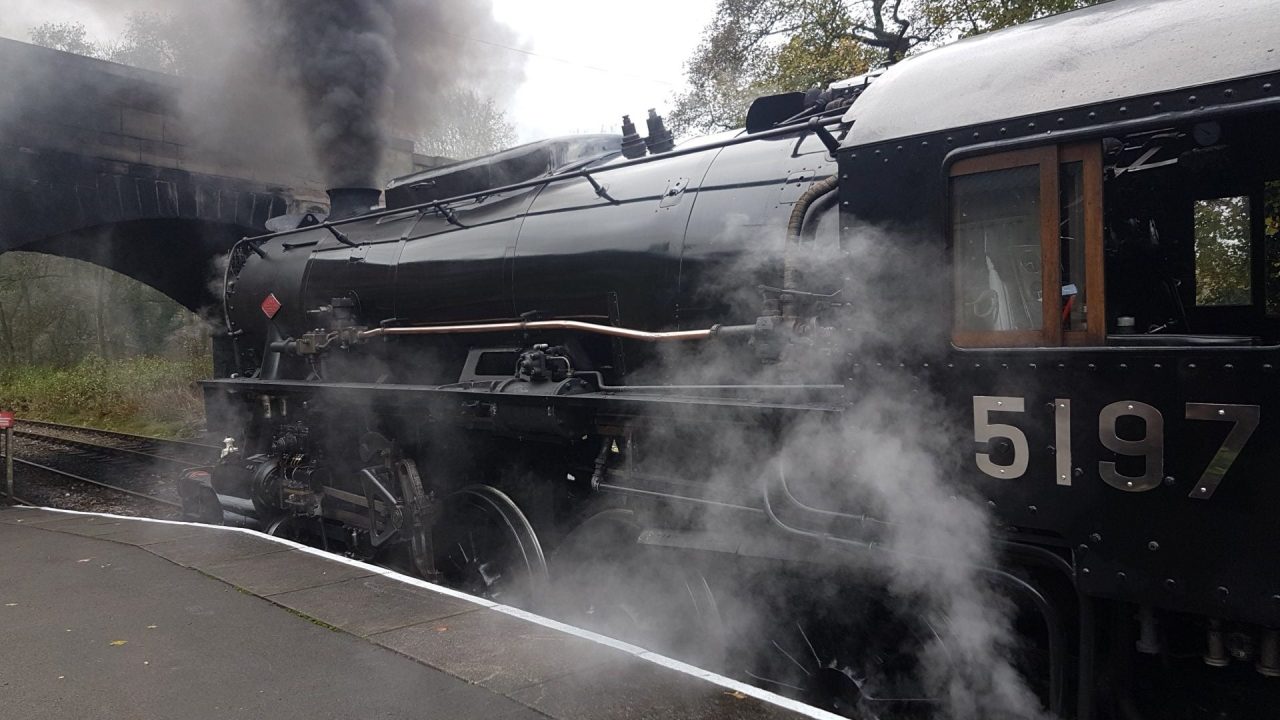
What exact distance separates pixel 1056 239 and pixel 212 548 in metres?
5.96

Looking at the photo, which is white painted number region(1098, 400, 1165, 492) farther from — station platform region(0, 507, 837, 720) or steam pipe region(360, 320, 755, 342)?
steam pipe region(360, 320, 755, 342)

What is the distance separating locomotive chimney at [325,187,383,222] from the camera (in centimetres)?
849

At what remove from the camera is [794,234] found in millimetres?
3430

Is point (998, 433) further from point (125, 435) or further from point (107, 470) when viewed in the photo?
point (125, 435)

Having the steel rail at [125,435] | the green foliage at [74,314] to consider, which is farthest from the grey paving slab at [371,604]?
the green foliage at [74,314]

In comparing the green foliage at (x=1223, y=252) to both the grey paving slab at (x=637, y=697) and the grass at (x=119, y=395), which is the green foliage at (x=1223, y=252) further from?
the grass at (x=119, y=395)

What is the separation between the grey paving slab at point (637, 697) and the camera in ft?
10.3

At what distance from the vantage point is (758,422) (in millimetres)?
3545

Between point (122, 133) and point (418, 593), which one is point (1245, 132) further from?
point (122, 133)

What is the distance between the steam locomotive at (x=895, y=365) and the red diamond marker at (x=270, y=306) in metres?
2.38

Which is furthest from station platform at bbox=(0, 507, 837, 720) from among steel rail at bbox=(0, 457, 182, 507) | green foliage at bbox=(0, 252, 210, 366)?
green foliage at bbox=(0, 252, 210, 366)

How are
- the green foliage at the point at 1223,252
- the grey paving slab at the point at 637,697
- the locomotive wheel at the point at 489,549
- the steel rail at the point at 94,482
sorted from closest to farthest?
1. the grey paving slab at the point at 637,697
2. the green foliage at the point at 1223,252
3. the locomotive wheel at the point at 489,549
4. the steel rail at the point at 94,482

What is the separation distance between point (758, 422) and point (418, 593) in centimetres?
Result: 243

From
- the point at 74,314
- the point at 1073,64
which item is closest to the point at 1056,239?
the point at 1073,64
